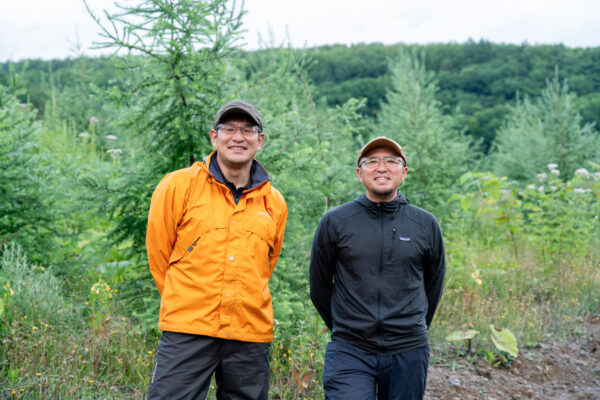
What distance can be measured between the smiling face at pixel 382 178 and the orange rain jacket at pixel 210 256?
67 centimetres

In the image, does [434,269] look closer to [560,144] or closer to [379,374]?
[379,374]

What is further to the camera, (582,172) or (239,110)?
(582,172)

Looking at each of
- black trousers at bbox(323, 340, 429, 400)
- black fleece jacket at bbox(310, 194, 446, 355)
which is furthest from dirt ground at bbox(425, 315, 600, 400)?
black fleece jacket at bbox(310, 194, 446, 355)

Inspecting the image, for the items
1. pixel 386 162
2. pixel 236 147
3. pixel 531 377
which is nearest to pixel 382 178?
pixel 386 162

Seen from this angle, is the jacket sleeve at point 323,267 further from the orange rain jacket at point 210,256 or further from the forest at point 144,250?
the forest at point 144,250

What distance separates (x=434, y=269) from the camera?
3.21 metres

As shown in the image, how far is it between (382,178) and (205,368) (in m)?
1.52

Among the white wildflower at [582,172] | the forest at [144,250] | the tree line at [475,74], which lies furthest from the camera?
the tree line at [475,74]

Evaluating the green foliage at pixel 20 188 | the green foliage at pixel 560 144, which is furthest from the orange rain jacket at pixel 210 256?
the green foliage at pixel 560 144

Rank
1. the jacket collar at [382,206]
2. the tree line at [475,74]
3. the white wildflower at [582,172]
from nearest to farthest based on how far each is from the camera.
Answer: the jacket collar at [382,206], the white wildflower at [582,172], the tree line at [475,74]

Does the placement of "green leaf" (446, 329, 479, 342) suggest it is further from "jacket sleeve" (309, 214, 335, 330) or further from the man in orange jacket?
the man in orange jacket

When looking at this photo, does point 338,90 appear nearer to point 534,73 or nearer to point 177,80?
point 534,73

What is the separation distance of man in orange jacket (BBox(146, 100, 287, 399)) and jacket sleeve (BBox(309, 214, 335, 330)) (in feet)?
1.13

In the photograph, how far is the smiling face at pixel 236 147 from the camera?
9.52 ft
